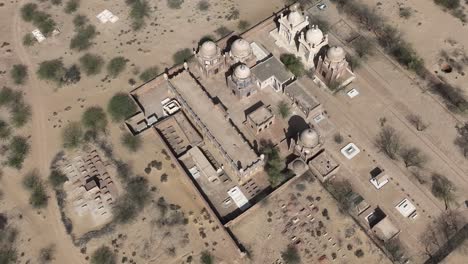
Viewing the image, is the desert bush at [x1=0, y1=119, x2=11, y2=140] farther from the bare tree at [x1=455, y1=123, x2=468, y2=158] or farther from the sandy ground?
the bare tree at [x1=455, y1=123, x2=468, y2=158]

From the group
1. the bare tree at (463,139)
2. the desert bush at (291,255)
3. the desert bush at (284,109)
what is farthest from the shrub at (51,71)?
the bare tree at (463,139)

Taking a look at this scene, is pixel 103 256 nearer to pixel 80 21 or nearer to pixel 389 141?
pixel 389 141

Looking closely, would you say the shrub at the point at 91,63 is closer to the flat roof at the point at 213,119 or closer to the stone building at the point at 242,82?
the flat roof at the point at 213,119

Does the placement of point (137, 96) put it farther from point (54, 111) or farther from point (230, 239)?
point (230, 239)

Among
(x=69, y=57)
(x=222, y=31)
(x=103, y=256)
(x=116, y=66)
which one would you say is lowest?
(x=103, y=256)

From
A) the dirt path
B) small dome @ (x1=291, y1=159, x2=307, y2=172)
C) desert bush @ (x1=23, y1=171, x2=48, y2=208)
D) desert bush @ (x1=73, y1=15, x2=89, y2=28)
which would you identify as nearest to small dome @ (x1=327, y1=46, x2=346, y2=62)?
small dome @ (x1=291, y1=159, x2=307, y2=172)

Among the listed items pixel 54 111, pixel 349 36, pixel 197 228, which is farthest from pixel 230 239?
pixel 349 36

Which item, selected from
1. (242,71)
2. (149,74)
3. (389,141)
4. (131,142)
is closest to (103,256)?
(131,142)
